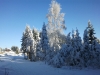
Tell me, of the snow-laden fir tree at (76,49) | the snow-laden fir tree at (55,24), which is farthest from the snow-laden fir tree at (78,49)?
the snow-laden fir tree at (55,24)

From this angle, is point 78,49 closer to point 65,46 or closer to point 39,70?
point 65,46

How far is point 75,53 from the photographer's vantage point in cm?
2892

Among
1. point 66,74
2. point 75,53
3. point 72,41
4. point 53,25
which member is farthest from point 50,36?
point 66,74

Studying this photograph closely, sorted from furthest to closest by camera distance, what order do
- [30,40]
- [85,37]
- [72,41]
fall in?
1. [30,40]
2. [85,37]
3. [72,41]

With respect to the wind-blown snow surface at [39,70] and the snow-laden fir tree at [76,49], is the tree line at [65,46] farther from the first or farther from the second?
the wind-blown snow surface at [39,70]

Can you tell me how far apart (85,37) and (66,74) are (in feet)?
58.5

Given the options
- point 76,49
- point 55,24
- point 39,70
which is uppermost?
point 55,24

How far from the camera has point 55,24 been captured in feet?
113

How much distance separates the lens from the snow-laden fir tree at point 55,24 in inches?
1331

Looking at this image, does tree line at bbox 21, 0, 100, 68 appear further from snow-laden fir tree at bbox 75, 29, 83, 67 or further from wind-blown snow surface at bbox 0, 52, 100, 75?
wind-blown snow surface at bbox 0, 52, 100, 75

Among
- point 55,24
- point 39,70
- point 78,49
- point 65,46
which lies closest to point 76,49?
point 78,49

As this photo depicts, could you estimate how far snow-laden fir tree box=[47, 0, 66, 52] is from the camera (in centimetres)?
3381


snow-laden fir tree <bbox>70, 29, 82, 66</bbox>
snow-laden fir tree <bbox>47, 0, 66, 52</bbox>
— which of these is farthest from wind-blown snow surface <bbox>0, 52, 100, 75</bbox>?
snow-laden fir tree <bbox>47, 0, 66, 52</bbox>

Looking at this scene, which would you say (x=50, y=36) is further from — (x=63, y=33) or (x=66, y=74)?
(x=66, y=74)
